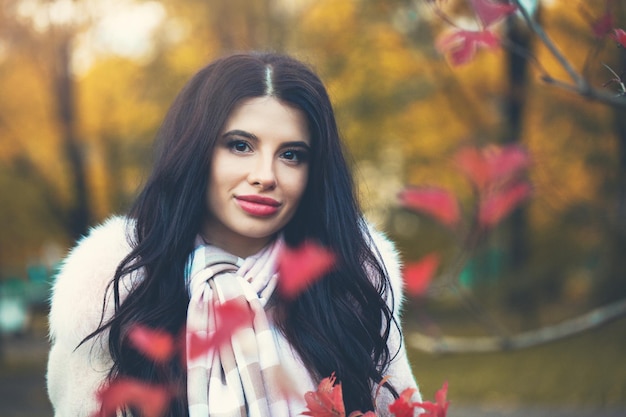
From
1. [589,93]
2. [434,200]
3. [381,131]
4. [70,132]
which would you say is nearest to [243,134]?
[434,200]

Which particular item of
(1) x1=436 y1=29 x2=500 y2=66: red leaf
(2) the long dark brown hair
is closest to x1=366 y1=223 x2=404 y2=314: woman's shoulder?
(2) the long dark brown hair

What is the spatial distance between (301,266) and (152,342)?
1.47 feet

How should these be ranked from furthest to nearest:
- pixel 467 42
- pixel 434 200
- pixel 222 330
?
1. pixel 434 200
2. pixel 467 42
3. pixel 222 330

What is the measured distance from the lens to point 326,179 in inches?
92.3

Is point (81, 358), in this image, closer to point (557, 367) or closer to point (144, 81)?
point (557, 367)

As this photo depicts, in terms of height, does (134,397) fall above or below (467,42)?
below

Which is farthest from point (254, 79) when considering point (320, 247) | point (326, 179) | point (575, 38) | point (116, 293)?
point (575, 38)

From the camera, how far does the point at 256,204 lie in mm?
2189

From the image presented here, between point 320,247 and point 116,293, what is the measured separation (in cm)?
62

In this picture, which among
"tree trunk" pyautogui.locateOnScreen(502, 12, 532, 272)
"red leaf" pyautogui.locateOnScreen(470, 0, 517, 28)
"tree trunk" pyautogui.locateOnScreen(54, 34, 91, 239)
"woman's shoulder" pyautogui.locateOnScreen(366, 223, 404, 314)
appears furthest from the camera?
"tree trunk" pyautogui.locateOnScreen(54, 34, 91, 239)

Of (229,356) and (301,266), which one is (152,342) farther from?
(301,266)

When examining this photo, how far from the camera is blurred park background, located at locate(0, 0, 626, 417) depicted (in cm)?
936

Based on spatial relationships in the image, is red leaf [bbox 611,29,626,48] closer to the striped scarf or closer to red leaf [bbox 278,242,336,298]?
red leaf [bbox 278,242,336,298]

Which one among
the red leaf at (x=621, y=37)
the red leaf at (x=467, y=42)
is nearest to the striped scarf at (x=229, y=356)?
the red leaf at (x=467, y=42)
